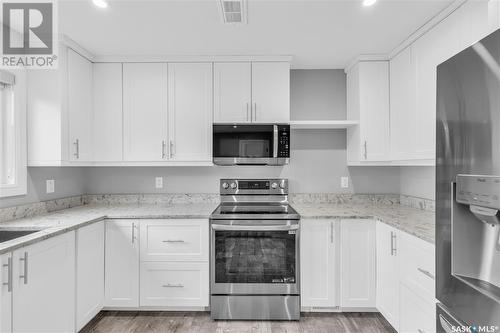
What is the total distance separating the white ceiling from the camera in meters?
1.86

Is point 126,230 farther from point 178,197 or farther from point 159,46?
point 159,46

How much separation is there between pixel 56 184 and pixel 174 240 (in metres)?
1.22

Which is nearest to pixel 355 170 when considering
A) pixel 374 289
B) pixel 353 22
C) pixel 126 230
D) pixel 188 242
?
pixel 374 289

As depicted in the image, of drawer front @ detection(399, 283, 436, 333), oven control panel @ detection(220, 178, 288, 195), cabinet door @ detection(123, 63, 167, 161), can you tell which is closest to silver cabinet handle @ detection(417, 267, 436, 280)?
drawer front @ detection(399, 283, 436, 333)

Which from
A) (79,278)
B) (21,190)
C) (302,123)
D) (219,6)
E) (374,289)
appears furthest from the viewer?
(302,123)

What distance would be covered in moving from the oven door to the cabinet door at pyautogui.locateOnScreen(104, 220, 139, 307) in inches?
25.5

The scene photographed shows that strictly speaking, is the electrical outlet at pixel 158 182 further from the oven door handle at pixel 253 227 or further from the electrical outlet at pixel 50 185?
the oven door handle at pixel 253 227

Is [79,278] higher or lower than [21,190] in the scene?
lower

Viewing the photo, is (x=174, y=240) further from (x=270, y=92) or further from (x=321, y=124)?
(x=321, y=124)

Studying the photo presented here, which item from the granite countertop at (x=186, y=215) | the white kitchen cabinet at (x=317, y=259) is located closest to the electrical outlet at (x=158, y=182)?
the granite countertop at (x=186, y=215)

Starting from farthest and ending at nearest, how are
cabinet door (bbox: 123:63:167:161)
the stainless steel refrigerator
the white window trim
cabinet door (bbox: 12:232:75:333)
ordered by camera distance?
cabinet door (bbox: 123:63:167:161) → the white window trim → cabinet door (bbox: 12:232:75:333) → the stainless steel refrigerator

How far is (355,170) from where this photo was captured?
3.04m

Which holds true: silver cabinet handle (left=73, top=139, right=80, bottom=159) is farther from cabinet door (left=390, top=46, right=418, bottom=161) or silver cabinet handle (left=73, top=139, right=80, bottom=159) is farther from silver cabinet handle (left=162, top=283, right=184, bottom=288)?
cabinet door (left=390, top=46, right=418, bottom=161)

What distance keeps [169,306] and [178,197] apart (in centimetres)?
104
